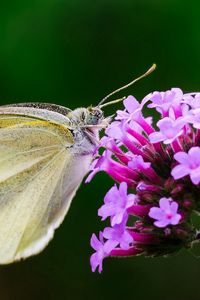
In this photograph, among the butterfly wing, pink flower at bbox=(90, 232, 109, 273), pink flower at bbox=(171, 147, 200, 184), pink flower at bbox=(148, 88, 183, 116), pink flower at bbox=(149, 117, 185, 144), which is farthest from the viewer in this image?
the butterfly wing

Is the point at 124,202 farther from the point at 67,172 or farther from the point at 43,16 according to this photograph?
the point at 43,16

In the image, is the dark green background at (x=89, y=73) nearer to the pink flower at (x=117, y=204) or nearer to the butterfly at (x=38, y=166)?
the butterfly at (x=38, y=166)

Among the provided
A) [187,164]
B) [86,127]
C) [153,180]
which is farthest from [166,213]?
[86,127]

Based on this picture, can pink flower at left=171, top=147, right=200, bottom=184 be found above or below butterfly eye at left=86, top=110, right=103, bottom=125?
below

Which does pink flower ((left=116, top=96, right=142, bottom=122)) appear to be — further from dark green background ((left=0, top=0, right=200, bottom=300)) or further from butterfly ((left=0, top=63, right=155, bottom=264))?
dark green background ((left=0, top=0, right=200, bottom=300))

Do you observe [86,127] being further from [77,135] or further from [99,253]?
[99,253]

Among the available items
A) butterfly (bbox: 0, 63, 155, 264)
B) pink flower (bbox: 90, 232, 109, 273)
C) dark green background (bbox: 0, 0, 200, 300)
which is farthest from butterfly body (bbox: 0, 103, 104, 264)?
dark green background (bbox: 0, 0, 200, 300)

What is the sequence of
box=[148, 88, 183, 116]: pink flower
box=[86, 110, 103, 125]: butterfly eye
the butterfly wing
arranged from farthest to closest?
1. box=[86, 110, 103, 125]: butterfly eye
2. the butterfly wing
3. box=[148, 88, 183, 116]: pink flower
